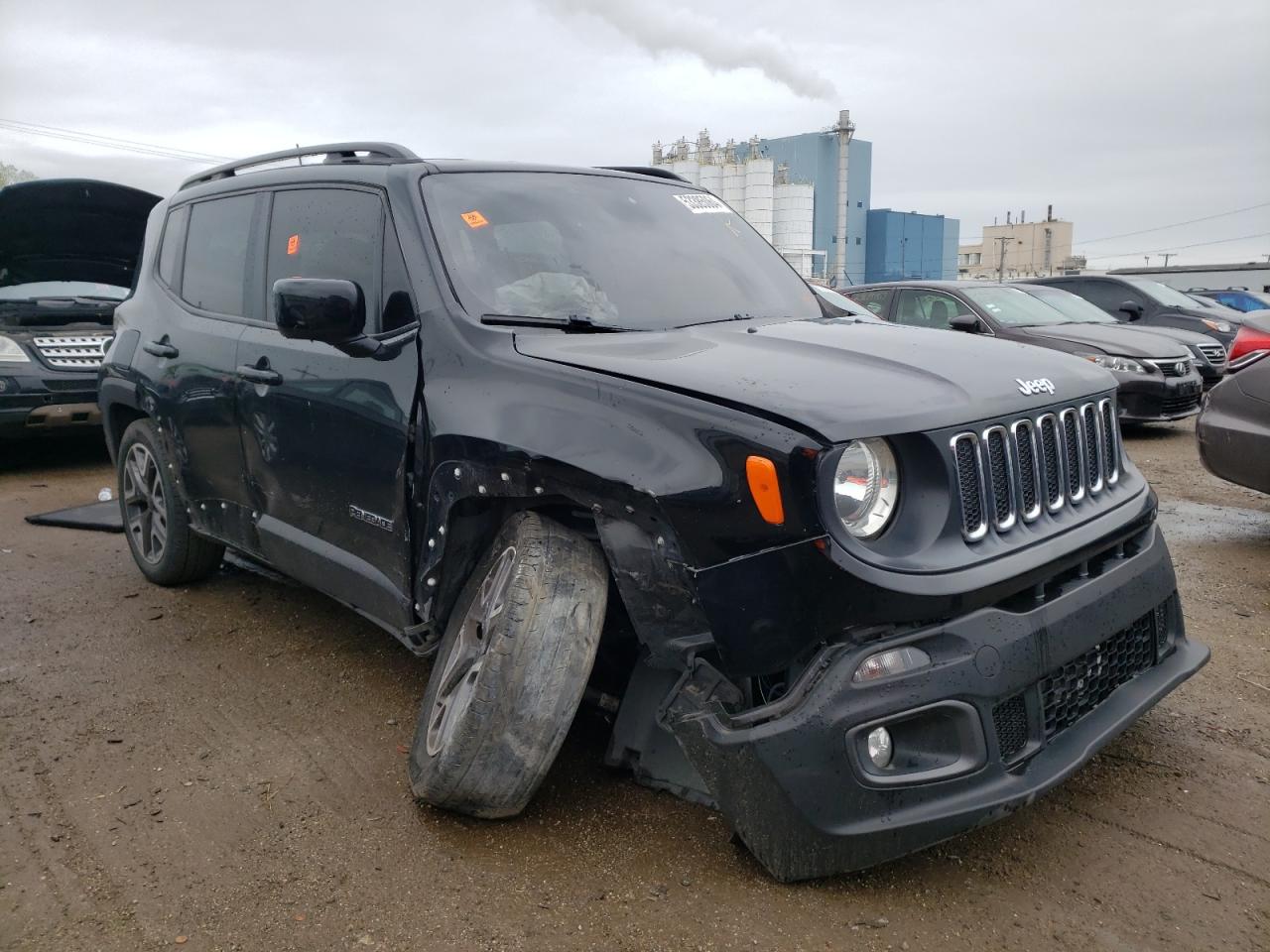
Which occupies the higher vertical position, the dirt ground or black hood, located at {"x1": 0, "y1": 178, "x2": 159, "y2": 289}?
black hood, located at {"x1": 0, "y1": 178, "x2": 159, "y2": 289}

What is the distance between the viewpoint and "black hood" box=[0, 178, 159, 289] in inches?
293

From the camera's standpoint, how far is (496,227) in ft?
11.0

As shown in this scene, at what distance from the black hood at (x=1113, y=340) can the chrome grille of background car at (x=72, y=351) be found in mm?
8072

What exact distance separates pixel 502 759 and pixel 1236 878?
6.00 ft

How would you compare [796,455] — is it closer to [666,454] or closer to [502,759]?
[666,454]

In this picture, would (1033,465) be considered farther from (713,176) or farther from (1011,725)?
(713,176)

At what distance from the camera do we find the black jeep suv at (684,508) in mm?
2264

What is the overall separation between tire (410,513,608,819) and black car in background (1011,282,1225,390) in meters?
9.07

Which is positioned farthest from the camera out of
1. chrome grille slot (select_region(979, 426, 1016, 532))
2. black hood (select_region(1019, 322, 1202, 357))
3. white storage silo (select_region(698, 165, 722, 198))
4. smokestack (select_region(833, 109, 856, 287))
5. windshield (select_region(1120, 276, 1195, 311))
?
smokestack (select_region(833, 109, 856, 287))

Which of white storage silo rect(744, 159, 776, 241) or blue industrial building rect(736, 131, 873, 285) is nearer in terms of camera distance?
white storage silo rect(744, 159, 776, 241)

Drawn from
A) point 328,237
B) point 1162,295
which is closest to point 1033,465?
point 328,237

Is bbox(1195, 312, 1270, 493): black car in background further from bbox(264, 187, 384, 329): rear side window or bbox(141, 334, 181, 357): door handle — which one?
bbox(141, 334, 181, 357): door handle

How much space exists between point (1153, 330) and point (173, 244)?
369 inches

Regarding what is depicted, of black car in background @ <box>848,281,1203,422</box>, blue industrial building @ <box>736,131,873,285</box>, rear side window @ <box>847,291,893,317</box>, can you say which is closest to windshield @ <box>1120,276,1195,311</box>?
black car in background @ <box>848,281,1203,422</box>
